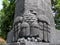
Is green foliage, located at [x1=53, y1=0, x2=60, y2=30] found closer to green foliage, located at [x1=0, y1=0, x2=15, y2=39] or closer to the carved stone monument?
green foliage, located at [x1=0, y1=0, x2=15, y2=39]

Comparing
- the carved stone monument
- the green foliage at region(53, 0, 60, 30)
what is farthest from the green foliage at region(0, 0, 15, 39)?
the carved stone monument

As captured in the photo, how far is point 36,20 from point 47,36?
2.43ft

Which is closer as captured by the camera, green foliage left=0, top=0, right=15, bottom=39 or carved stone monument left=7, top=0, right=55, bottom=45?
carved stone monument left=7, top=0, right=55, bottom=45

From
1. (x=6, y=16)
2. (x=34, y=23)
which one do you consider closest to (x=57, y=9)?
(x=6, y=16)

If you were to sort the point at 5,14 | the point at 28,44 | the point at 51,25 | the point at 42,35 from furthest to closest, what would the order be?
the point at 5,14 → the point at 51,25 → the point at 42,35 → the point at 28,44

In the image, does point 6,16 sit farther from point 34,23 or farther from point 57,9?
point 34,23

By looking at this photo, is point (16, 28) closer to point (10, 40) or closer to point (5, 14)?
point (10, 40)

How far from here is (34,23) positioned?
8.05 metres

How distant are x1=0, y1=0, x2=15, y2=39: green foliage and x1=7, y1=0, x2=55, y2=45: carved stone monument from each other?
25.1 feet

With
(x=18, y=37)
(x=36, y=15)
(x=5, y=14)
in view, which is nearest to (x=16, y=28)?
(x=18, y=37)

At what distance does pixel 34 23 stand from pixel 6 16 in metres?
9.04

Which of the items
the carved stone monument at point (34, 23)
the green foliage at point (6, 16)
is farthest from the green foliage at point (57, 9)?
the carved stone monument at point (34, 23)

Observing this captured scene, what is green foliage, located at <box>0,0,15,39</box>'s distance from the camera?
16312 millimetres

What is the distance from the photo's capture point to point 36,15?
27.3 ft
